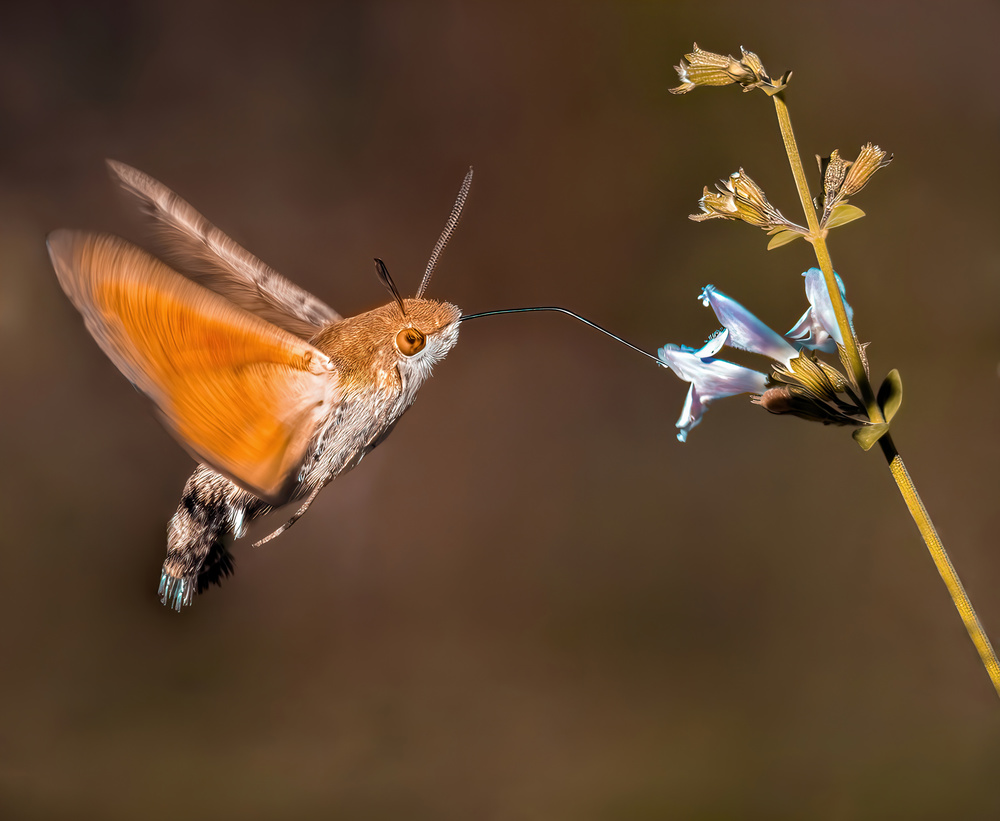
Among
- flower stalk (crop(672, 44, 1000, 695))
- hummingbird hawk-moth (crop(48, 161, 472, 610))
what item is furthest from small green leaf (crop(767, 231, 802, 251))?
hummingbird hawk-moth (crop(48, 161, 472, 610))

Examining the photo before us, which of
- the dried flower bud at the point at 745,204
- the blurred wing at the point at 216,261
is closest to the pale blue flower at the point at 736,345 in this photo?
the dried flower bud at the point at 745,204

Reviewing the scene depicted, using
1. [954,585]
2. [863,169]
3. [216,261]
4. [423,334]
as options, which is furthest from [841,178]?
[216,261]

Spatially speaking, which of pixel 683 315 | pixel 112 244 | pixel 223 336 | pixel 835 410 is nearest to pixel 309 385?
pixel 223 336

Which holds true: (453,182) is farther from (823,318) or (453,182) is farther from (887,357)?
(823,318)

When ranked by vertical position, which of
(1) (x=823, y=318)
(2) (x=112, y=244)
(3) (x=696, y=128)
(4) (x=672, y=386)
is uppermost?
(3) (x=696, y=128)

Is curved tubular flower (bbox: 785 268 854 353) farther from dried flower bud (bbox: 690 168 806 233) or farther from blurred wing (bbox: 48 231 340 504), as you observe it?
blurred wing (bbox: 48 231 340 504)

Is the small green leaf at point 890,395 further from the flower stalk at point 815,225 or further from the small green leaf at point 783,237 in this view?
the small green leaf at point 783,237

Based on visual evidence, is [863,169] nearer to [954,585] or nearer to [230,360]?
[954,585]
